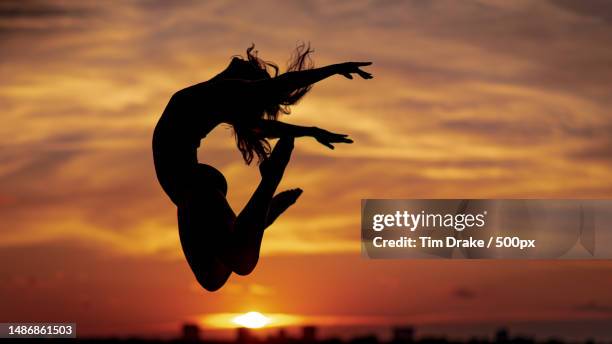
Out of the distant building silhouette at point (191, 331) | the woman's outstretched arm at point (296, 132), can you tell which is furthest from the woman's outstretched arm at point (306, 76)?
the distant building silhouette at point (191, 331)

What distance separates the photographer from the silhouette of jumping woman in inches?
505

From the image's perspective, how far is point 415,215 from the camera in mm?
19156

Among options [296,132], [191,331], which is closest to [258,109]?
[296,132]

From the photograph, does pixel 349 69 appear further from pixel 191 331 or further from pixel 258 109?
pixel 191 331

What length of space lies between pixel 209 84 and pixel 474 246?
7675mm

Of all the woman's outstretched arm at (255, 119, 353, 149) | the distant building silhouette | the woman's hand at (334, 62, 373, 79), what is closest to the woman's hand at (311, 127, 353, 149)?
the woman's outstretched arm at (255, 119, 353, 149)

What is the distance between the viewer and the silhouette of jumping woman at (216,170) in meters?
12.8

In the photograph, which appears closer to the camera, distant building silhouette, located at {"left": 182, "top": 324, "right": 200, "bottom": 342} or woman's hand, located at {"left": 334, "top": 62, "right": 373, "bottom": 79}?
woman's hand, located at {"left": 334, "top": 62, "right": 373, "bottom": 79}

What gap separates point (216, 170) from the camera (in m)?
13.5

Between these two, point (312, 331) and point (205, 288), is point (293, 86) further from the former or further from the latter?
point (312, 331)

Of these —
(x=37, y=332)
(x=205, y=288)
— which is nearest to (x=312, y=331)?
(x=37, y=332)

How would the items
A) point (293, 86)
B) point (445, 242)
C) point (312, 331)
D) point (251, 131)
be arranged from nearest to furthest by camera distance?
point (293, 86) < point (251, 131) < point (445, 242) < point (312, 331)

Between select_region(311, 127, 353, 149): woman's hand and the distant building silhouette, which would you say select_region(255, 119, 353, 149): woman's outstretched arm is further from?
the distant building silhouette

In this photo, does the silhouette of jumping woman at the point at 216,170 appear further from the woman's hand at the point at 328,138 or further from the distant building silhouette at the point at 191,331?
the distant building silhouette at the point at 191,331
